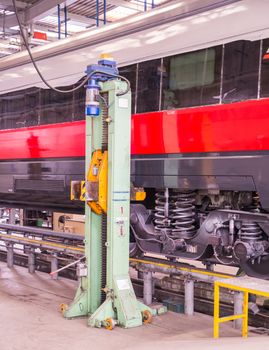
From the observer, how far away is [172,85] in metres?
5.88

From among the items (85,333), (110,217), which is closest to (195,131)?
(110,217)

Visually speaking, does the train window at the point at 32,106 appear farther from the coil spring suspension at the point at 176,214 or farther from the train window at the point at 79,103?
the coil spring suspension at the point at 176,214

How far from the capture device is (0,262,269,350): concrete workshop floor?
4332 mm

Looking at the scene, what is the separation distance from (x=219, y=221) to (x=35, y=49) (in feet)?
13.2

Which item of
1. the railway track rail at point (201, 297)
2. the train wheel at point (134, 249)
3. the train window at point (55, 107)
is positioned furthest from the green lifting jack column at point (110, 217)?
the train window at point (55, 107)

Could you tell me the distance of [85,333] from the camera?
4898 mm

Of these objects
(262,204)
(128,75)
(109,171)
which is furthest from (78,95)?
(262,204)

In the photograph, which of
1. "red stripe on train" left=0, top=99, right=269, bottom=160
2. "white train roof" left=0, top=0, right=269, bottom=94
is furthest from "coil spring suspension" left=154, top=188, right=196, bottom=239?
"white train roof" left=0, top=0, right=269, bottom=94

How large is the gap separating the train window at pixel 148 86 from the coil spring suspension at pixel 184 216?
1.04 meters

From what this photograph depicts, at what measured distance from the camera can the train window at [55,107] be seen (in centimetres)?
724

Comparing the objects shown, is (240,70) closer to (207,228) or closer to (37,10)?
(207,228)

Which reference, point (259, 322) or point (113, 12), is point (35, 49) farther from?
point (259, 322)

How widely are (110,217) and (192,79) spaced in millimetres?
1732

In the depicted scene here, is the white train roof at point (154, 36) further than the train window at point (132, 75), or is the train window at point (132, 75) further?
the train window at point (132, 75)
